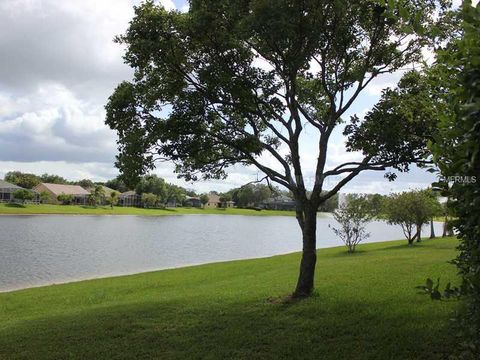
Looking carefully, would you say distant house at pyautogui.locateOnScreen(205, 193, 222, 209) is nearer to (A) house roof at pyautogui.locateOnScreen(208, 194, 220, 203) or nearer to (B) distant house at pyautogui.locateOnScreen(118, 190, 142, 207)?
(A) house roof at pyautogui.locateOnScreen(208, 194, 220, 203)

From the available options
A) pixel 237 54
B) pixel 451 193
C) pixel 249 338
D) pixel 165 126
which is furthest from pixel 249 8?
pixel 451 193

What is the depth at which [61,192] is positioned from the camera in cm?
10544

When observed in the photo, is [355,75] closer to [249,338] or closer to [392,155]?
[392,155]

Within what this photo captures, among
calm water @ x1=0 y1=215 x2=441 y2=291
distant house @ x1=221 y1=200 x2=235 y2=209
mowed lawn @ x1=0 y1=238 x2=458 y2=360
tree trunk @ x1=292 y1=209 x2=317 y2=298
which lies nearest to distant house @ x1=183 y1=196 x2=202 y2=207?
distant house @ x1=221 y1=200 x2=235 y2=209

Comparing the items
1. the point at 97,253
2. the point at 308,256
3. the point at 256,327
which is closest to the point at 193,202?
the point at 97,253

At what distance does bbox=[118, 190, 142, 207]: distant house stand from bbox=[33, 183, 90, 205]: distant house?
442 inches

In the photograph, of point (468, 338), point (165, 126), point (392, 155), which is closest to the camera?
point (468, 338)

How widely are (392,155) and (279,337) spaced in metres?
4.35

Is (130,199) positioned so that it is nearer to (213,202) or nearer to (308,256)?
(213,202)

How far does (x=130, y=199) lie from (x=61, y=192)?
873 inches

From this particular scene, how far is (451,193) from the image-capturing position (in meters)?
2.64

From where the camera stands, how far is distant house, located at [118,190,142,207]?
122562 mm

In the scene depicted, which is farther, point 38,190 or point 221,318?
point 38,190

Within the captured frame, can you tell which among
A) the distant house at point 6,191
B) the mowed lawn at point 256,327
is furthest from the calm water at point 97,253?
the distant house at point 6,191
